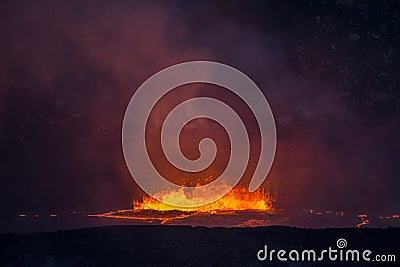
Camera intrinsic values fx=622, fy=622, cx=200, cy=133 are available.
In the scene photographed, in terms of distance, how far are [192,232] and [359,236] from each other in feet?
39.9

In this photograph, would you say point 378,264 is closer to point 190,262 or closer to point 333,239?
point 333,239

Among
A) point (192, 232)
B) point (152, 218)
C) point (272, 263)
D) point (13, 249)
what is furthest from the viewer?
point (152, 218)

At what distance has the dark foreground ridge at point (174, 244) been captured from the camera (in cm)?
4091

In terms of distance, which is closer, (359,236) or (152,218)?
(359,236)

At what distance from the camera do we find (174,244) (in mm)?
43438

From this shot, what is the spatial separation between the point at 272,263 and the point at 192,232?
794 cm

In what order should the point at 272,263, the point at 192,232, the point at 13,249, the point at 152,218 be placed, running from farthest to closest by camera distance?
the point at 152,218 → the point at 192,232 → the point at 13,249 → the point at 272,263

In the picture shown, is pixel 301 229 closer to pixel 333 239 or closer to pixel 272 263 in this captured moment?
pixel 333 239

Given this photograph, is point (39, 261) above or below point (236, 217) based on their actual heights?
below

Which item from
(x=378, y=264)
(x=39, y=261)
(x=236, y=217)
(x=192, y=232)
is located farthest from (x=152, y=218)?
(x=378, y=264)

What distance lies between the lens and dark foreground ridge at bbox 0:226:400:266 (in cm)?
4091

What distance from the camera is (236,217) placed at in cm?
7119

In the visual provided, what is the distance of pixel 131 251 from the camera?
42.7 meters

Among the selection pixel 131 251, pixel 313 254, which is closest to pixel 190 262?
pixel 131 251
